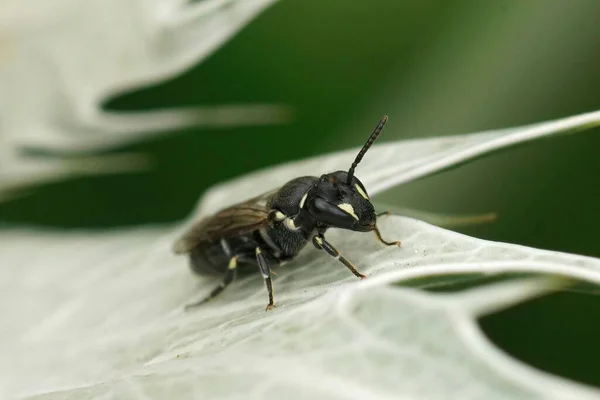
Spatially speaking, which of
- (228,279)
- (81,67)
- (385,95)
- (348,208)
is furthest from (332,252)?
(385,95)

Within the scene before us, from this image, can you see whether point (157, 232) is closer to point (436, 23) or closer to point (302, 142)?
point (302, 142)

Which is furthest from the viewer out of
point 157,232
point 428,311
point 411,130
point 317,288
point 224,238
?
point 411,130

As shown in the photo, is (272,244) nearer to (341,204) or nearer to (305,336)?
(341,204)

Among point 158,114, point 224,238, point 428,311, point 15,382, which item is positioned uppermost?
point 158,114

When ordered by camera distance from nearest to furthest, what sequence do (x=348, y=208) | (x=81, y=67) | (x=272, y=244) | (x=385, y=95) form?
1. (x=348, y=208)
2. (x=272, y=244)
3. (x=81, y=67)
4. (x=385, y=95)

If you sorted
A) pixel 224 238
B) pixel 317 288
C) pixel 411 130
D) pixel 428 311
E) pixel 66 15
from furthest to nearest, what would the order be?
pixel 411 130 < pixel 66 15 < pixel 224 238 < pixel 317 288 < pixel 428 311

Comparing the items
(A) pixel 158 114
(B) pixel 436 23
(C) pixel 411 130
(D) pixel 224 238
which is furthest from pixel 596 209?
(A) pixel 158 114

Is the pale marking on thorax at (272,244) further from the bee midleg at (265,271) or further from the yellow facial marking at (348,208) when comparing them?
the yellow facial marking at (348,208)

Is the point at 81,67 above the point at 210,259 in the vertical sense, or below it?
above
